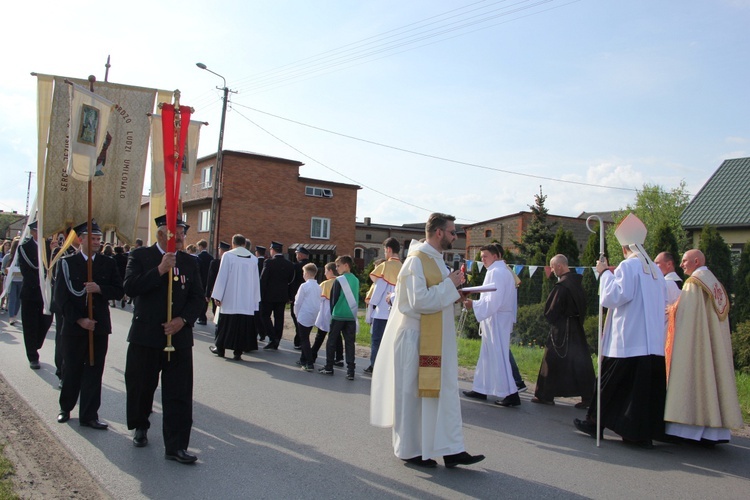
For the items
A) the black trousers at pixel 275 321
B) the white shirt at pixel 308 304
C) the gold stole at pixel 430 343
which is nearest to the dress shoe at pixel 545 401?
the gold stole at pixel 430 343

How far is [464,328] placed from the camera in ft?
56.9

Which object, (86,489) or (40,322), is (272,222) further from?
(86,489)

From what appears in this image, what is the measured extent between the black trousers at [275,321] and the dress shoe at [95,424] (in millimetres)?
6420

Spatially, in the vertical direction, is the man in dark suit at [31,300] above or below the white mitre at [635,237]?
below

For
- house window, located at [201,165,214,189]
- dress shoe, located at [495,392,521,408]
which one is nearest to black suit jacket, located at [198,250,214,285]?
dress shoe, located at [495,392,521,408]

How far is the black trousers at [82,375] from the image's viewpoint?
19.9 ft

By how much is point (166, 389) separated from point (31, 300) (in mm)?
5199

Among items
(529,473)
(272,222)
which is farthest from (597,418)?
(272,222)

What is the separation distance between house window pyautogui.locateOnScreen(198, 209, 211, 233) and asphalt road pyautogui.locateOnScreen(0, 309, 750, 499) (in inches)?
1335

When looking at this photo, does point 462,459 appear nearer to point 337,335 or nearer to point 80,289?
point 80,289

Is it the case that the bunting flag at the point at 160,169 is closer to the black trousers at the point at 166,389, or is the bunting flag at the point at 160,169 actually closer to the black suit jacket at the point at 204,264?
the black trousers at the point at 166,389

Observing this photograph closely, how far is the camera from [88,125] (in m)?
6.52

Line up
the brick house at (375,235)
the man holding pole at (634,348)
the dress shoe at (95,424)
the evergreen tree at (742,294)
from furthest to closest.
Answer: the brick house at (375,235), the evergreen tree at (742,294), the man holding pole at (634,348), the dress shoe at (95,424)

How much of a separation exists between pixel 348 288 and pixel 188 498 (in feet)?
17.8
